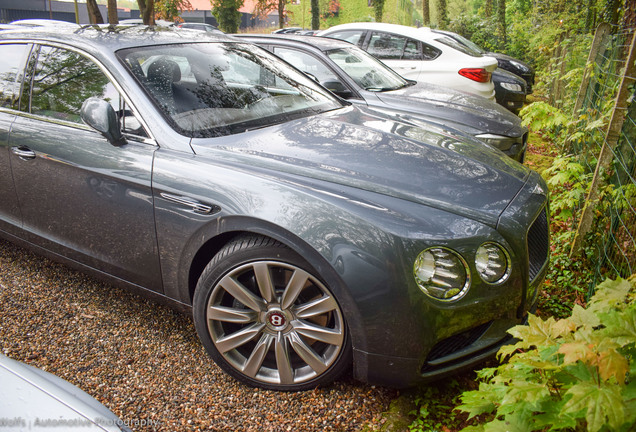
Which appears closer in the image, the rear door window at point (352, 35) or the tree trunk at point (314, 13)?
the rear door window at point (352, 35)

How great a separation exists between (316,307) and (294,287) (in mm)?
133

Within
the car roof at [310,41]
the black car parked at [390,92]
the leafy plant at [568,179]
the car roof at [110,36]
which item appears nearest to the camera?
the car roof at [110,36]

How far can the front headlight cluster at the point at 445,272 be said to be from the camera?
2041 millimetres

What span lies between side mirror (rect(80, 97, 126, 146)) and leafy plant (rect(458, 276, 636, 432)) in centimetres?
210

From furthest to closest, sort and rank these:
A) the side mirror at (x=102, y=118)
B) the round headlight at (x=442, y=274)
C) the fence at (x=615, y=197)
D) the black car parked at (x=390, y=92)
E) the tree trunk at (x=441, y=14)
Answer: the tree trunk at (x=441, y=14)
the black car parked at (x=390, y=92)
the fence at (x=615, y=197)
the side mirror at (x=102, y=118)
the round headlight at (x=442, y=274)

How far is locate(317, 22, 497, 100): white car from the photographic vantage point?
25.1 ft

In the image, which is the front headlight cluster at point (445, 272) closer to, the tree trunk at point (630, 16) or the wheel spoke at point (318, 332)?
the wheel spoke at point (318, 332)

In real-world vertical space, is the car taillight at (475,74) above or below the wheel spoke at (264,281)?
above

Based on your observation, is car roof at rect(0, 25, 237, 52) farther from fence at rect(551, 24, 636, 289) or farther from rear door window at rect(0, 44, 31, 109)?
fence at rect(551, 24, 636, 289)

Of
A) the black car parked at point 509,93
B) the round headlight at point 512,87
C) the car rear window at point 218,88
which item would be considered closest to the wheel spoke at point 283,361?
the car rear window at point 218,88

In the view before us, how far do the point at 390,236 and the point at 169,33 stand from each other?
224cm

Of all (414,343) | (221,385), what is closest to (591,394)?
(414,343)

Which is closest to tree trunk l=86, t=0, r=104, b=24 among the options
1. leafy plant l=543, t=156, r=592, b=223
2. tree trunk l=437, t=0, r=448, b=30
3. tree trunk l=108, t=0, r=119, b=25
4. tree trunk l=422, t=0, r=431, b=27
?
tree trunk l=108, t=0, r=119, b=25

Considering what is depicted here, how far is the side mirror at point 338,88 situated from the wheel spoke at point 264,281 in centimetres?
281
